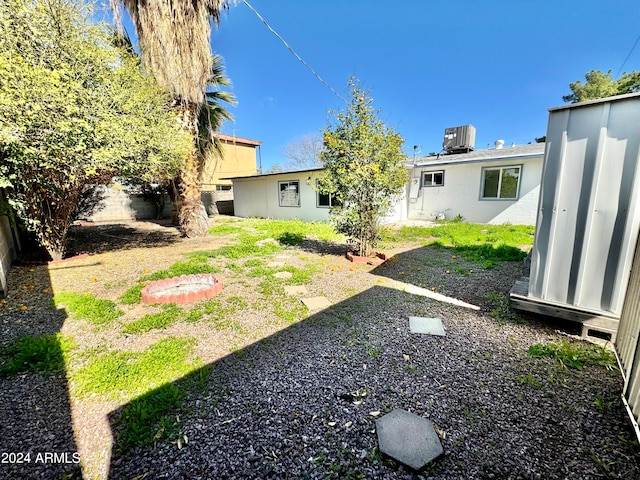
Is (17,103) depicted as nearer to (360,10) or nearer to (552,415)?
(552,415)

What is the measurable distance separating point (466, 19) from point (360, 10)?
122 inches

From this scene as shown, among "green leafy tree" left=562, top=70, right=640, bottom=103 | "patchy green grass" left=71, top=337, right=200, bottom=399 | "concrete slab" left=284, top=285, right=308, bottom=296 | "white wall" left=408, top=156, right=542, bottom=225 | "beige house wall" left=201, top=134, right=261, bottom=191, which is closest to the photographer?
"patchy green grass" left=71, top=337, right=200, bottom=399

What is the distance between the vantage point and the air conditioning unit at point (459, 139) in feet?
41.7

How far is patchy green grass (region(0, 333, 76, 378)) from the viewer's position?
224 cm

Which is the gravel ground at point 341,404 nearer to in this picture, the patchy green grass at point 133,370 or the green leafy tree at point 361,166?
the patchy green grass at point 133,370

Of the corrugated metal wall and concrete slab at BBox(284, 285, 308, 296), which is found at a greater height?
the corrugated metal wall

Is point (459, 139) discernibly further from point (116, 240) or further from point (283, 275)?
point (116, 240)

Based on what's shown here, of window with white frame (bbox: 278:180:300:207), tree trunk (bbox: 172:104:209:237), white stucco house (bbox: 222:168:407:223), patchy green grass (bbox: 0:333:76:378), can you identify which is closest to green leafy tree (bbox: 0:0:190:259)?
tree trunk (bbox: 172:104:209:237)

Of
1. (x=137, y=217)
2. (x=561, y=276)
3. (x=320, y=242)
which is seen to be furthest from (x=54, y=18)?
(x=137, y=217)

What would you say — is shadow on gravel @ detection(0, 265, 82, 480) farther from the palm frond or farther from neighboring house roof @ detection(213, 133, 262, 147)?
neighboring house roof @ detection(213, 133, 262, 147)

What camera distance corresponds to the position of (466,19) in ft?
25.3

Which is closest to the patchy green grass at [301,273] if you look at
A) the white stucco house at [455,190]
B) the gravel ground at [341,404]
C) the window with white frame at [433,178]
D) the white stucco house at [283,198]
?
the gravel ground at [341,404]

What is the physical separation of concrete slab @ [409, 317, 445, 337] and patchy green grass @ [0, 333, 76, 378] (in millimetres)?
3295

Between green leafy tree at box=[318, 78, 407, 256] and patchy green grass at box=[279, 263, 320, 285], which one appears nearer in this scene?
patchy green grass at box=[279, 263, 320, 285]
